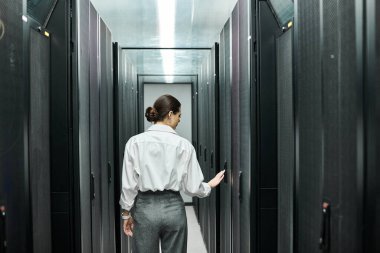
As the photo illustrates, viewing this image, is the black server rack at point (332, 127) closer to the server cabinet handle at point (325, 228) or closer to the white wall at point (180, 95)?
the server cabinet handle at point (325, 228)

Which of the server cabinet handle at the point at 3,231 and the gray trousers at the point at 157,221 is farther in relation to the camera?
the gray trousers at the point at 157,221

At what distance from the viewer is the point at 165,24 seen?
462 cm

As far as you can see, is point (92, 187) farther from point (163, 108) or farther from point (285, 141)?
point (285, 141)

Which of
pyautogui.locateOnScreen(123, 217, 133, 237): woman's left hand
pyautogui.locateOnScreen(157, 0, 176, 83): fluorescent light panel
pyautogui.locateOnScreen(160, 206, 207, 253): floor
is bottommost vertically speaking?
pyautogui.locateOnScreen(160, 206, 207, 253): floor

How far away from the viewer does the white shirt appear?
2.51 metres

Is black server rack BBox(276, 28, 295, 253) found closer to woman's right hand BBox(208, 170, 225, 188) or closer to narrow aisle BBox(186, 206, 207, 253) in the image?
woman's right hand BBox(208, 170, 225, 188)

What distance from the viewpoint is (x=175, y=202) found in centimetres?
257

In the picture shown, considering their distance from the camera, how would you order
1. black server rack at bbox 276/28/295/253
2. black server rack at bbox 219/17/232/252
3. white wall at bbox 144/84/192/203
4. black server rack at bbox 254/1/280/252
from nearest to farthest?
black server rack at bbox 276/28/295/253, black server rack at bbox 254/1/280/252, black server rack at bbox 219/17/232/252, white wall at bbox 144/84/192/203

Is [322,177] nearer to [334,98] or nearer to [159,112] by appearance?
[334,98]

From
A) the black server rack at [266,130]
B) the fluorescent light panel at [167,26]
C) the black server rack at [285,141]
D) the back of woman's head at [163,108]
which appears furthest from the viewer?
the fluorescent light panel at [167,26]

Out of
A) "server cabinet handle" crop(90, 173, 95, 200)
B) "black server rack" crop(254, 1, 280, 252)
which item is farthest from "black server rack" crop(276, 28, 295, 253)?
"server cabinet handle" crop(90, 173, 95, 200)

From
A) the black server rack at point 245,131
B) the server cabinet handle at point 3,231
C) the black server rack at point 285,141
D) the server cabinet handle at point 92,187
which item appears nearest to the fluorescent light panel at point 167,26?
the black server rack at point 245,131

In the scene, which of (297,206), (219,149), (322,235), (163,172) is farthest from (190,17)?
(322,235)

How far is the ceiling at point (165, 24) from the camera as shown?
3.98 metres
